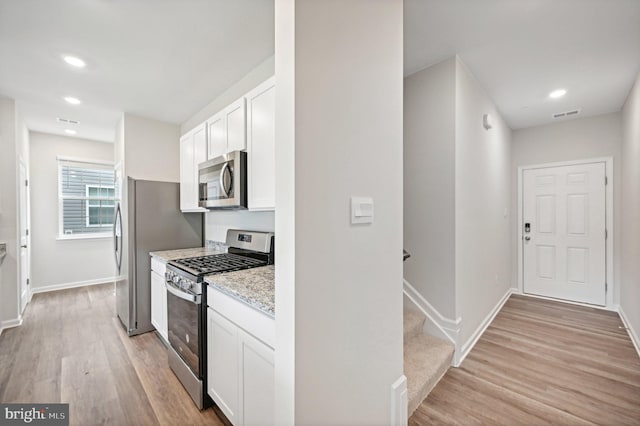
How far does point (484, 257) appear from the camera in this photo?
3.00 meters

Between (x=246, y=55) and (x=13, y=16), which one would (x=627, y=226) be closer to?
(x=246, y=55)

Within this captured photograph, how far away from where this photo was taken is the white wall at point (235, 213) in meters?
2.45

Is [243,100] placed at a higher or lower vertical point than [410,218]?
higher

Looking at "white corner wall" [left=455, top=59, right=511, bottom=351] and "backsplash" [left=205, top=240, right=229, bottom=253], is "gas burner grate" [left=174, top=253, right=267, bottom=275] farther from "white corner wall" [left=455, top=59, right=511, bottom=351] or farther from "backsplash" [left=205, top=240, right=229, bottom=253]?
"white corner wall" [left=455, top=59, right=511, bottom=351]

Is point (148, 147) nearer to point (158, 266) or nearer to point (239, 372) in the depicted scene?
point (158, 266)

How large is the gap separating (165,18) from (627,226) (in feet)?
15.8

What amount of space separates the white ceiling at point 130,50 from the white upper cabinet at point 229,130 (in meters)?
0.47

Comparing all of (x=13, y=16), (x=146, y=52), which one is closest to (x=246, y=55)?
(x=146, y=52)

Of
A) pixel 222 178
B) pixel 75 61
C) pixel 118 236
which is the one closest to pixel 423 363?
pixel 222 178

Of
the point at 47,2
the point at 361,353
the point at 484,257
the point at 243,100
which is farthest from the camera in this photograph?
the point at 484,257

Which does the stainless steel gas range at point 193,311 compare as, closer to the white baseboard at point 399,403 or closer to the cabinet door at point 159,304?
the cabinet door at point 159,304

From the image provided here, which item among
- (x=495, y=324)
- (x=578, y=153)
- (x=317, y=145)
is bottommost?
(x=495, y=324)

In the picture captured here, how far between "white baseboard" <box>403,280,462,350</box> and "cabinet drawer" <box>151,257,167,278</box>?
2.34m

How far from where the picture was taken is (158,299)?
2.73 meters
